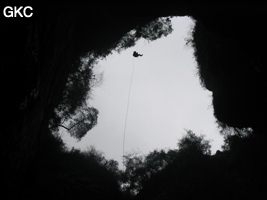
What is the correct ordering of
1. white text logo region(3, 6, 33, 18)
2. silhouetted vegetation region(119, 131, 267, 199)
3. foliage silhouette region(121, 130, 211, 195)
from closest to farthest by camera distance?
white text logo region(3, 6, 33, 18)
silhouetted vegetation region(119, 131, 267, 199)
foliage silhouette region(121, 130, 211, 195)

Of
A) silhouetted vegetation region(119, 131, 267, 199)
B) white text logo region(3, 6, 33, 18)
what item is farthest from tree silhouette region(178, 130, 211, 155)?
white text logo region(3, 6, 33, 18)

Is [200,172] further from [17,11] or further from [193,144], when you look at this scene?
[17,11]

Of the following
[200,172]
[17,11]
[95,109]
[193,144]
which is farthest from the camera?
[95,109]

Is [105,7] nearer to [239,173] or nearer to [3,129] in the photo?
[3,129]

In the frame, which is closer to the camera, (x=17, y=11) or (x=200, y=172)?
(x=17, y=11)

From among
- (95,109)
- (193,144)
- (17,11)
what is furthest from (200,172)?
(17,11)

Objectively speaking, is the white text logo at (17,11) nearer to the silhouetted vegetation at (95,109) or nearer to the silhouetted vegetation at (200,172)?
the silhouetted vegetation at (95,109)

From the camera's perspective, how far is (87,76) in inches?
1150

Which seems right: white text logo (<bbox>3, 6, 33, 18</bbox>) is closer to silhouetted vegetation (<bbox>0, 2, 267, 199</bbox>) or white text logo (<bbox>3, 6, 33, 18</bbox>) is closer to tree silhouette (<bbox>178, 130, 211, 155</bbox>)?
silhouetted vegetation (<bbox>0, 2, 267, 199</bbox>)

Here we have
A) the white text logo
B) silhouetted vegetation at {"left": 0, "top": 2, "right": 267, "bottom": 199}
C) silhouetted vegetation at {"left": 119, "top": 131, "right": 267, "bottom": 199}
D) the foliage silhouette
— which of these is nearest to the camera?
the white text logo

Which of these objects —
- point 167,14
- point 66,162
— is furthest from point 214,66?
point 66,162

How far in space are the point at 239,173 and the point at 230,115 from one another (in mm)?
6101

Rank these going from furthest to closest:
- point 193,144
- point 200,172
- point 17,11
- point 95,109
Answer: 1. point 95,109
2. point 193,144
3. point 200,172
4. point 17,11

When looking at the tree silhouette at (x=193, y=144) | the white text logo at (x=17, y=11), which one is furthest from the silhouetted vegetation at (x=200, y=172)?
the white text logo at (x=17, y=11)
